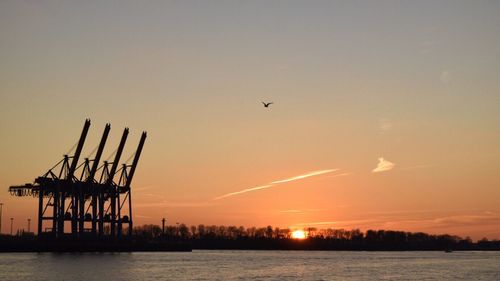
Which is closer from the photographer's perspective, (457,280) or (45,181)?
(457,280)

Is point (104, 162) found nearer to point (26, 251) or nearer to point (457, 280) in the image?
point (26, 251)

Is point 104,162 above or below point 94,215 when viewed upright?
above

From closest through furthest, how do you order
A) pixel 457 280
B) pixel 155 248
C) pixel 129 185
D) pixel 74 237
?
pixel 457 280 < pixel 74 237 < pixel 129 185 < pixel 155 248

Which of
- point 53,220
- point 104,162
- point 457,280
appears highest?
point 104,162

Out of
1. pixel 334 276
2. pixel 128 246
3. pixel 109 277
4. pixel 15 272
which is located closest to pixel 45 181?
pixel 128 246

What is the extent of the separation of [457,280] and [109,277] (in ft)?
104

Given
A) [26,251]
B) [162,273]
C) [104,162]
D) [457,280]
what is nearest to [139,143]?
[104,162]

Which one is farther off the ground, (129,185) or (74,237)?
(129,185)

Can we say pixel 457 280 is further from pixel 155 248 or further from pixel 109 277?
pixel 155 248

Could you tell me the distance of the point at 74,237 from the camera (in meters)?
104

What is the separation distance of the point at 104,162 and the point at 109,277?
54.2m

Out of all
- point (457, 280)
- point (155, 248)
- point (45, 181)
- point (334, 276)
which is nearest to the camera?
point (457, 280)

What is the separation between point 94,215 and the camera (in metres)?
107

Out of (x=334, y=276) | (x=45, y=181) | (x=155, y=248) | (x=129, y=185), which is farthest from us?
(x=155, y=248)
